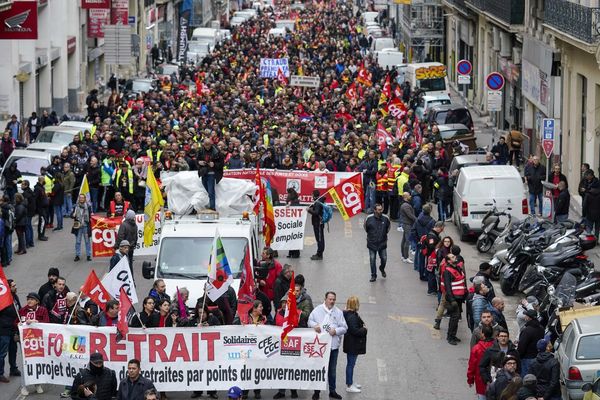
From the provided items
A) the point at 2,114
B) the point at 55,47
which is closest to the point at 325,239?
the point at 2,114

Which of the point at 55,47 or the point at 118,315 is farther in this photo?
the point at 55,47

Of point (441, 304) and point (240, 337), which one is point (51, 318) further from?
point (441, 304)

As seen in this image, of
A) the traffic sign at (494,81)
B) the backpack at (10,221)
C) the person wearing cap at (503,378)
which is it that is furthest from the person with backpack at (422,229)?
the traffic sign at (494,81)

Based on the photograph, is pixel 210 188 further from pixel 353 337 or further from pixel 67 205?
pixel 67 205

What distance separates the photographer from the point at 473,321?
21797 millimetres

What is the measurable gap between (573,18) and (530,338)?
1978cm

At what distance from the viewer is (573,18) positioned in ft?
126

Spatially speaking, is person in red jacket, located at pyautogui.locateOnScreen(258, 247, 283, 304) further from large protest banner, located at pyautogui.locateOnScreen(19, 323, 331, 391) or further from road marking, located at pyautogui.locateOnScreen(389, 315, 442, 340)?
large protest banner, located at pyautogui.locateOnScreen(19, 323, 331, 391)

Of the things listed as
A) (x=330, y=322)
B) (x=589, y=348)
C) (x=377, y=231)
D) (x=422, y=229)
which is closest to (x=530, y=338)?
(x=589, y=348)

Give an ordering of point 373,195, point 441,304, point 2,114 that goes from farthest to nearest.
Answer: point 2,114 < point 373,195 < point 441,304

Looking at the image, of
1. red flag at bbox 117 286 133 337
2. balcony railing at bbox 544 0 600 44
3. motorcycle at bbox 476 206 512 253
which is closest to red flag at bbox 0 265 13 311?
red flag at bbox 117 286 133 337

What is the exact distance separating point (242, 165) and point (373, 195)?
329cm

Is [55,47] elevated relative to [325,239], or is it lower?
elevated

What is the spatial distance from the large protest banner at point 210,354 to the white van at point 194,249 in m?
3.09
